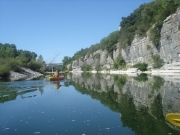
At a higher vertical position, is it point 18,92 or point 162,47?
point 162,47

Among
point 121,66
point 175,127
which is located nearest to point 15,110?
point 175,127

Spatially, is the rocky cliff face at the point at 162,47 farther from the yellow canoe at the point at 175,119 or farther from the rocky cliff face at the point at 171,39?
the yellow canoe at the point at 175,119

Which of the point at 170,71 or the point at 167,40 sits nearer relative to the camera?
the point at 170,71

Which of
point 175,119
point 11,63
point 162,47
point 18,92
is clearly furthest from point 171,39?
point 11,63

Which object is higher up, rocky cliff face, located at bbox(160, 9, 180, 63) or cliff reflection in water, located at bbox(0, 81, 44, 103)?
rocky cliff face, located at bbox(160, 9, 180, 63)

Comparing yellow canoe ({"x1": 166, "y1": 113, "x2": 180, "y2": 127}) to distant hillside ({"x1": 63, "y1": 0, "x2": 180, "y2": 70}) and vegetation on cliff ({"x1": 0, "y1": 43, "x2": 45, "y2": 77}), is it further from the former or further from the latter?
vegetation on cliff ({"x1": 0, "y1": 43, "x2": 45, "y2": 77})

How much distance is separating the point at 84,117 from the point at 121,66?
92873mm

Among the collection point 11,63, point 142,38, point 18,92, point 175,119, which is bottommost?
point 175,119

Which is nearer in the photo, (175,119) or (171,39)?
(175,119)

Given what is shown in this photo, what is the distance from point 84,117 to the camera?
2117 centimetres

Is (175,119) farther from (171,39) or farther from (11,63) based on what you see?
(11,63)

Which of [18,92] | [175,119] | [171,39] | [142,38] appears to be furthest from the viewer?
[142,38]

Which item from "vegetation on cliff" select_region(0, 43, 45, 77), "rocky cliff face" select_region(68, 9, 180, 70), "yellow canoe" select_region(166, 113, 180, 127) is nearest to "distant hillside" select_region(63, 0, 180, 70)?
"rocky cliff face" select_region(68, 9, 180, 70)

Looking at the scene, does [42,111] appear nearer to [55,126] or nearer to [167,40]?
[55,126]
